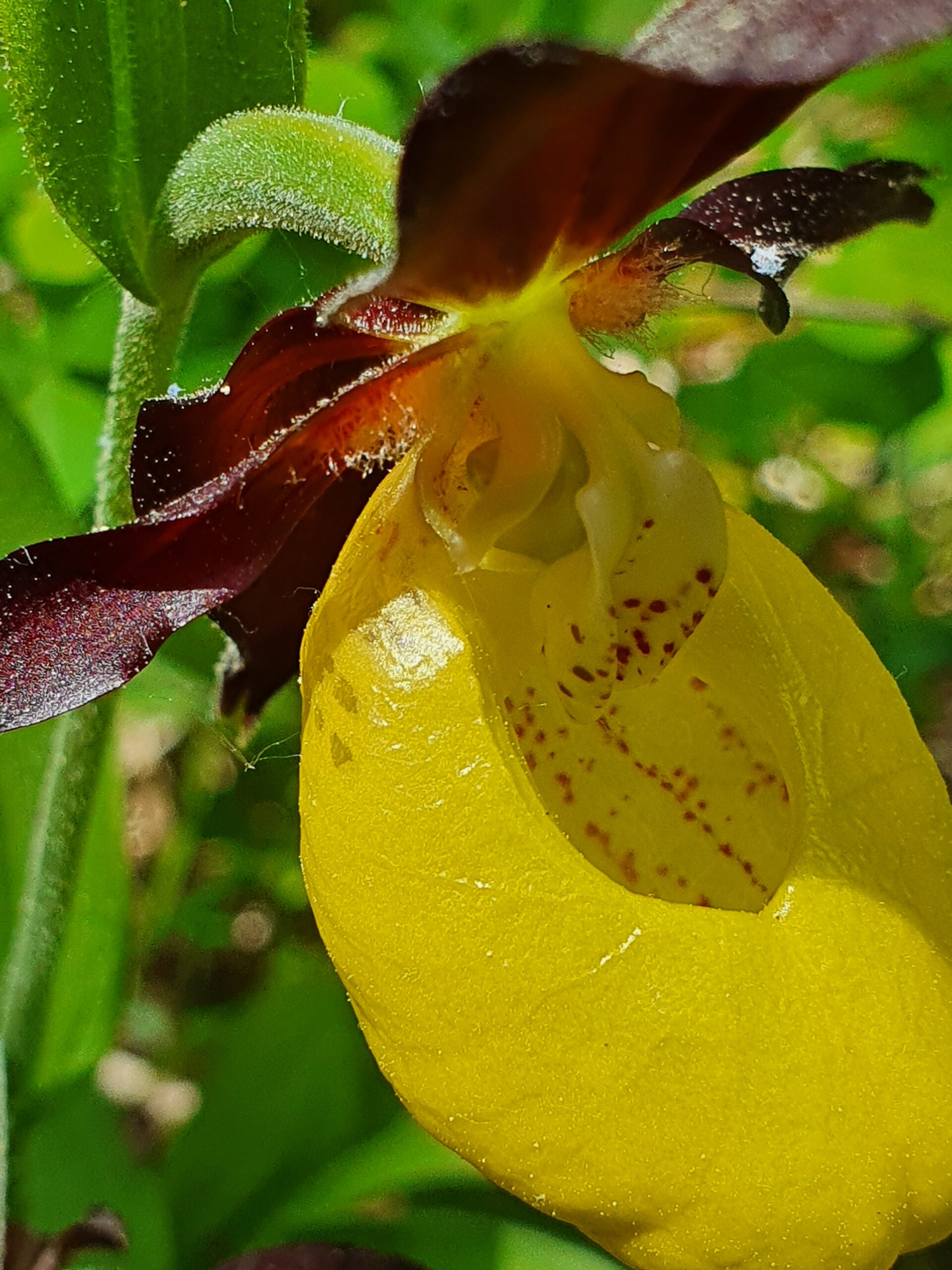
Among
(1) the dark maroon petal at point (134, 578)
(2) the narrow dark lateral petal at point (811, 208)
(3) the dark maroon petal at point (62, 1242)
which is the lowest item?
(3) the dark maroon petal at point (62, 1242)

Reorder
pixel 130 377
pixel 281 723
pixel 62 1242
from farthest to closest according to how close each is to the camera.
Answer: pixel 281 723 < pixel 62 1242 < pixel 130 377

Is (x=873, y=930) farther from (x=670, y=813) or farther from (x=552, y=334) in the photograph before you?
(x=552, y=334)

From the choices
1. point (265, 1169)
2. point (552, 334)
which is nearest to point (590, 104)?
point (552, 334)

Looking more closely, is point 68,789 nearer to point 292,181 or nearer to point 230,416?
point 230,416

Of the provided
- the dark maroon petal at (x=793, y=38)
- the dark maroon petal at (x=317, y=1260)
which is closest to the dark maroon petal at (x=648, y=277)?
the dark maroon petal at (x=793, y=38)

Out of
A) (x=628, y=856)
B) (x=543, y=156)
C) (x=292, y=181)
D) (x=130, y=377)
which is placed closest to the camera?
(x=543, y=156)

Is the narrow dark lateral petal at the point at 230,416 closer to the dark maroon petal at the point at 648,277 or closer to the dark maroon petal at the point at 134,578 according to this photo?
the dark maroon petal at the point at 134,578

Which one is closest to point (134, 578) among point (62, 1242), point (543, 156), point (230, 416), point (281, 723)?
point (230, 416)
